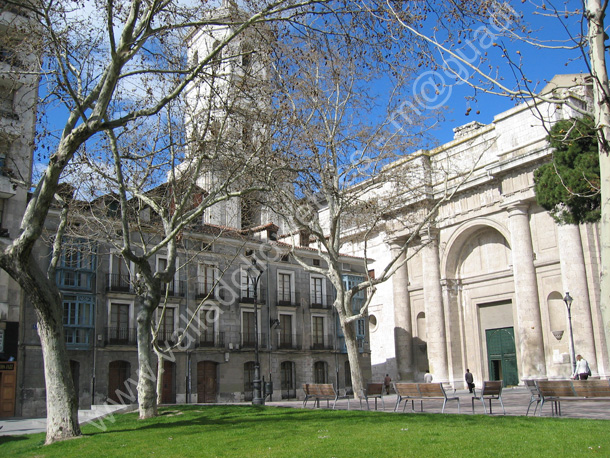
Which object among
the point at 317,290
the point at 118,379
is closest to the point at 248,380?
the point at 317,290

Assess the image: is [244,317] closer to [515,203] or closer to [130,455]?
[515,203]

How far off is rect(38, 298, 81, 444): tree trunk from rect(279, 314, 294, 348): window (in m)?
25.9

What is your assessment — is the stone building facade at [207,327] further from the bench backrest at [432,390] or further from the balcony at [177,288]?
the bench backrest at [432,390]

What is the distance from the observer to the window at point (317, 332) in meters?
38.0

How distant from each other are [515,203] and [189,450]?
84.3 feet

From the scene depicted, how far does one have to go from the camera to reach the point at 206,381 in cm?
3306

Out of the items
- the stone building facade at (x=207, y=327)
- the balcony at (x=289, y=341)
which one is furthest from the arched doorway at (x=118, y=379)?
the balcony at (x=289, y=341)

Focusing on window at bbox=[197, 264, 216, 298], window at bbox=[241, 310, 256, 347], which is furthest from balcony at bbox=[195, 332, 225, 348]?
window at bbox=[197, 264, 216, 298]

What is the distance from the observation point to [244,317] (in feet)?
116

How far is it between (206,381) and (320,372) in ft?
27.7

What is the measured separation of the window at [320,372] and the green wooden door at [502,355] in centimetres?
1055

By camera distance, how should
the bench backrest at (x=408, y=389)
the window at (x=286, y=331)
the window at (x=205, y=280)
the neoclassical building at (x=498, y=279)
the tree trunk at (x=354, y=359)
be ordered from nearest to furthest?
the bench backrest at (x=408, y=389) < the tree trunk at (x=354, y=359) < the neoclassical building at (x=498, y=279) < the window at (x=205, y=280) < the window at (x=286, y=331)

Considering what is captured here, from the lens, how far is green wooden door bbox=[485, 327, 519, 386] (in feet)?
106

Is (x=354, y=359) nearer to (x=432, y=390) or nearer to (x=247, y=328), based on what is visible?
(x=432, y=390)
